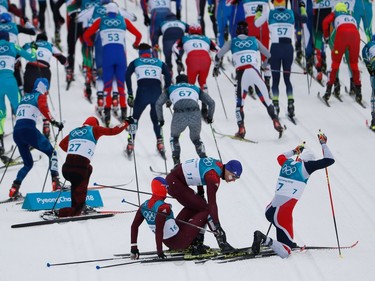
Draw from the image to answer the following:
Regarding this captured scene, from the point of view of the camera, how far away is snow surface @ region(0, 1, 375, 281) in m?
11.7

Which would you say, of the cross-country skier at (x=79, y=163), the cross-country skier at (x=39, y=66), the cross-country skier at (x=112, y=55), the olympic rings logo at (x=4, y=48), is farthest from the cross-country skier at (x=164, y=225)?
the cross-country skier at (x=39, y=66)

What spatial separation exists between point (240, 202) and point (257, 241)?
265cm

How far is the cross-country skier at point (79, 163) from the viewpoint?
44.4 feet

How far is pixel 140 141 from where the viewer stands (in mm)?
17484

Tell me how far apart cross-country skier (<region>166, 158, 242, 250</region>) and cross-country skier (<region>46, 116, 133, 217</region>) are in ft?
4.82

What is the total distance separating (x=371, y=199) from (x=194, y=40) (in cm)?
474

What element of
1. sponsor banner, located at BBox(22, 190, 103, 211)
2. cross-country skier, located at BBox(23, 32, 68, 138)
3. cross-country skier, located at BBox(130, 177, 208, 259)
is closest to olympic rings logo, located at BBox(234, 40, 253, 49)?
cross-country skier, located at BBox(23, 32, 68, 138)

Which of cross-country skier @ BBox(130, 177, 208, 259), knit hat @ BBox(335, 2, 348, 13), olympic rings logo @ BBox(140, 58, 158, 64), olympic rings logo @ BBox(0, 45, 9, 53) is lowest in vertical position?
cross-country skier @ BBox(130, 177, 208, 259)

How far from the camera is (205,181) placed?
39.7 ft

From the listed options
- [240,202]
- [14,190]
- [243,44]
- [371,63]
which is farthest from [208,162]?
[371,63]

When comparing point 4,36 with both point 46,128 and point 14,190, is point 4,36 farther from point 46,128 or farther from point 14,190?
point 14,190

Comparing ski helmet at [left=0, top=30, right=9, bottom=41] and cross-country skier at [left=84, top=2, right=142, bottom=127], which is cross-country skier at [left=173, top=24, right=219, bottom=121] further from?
ski helmet at [left=0, top=30, right=9, bottom=41]

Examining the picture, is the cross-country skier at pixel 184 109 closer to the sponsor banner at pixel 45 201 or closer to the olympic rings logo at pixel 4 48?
the sponsor banner at pixel 45 201

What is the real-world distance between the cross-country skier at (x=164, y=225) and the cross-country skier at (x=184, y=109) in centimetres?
345
